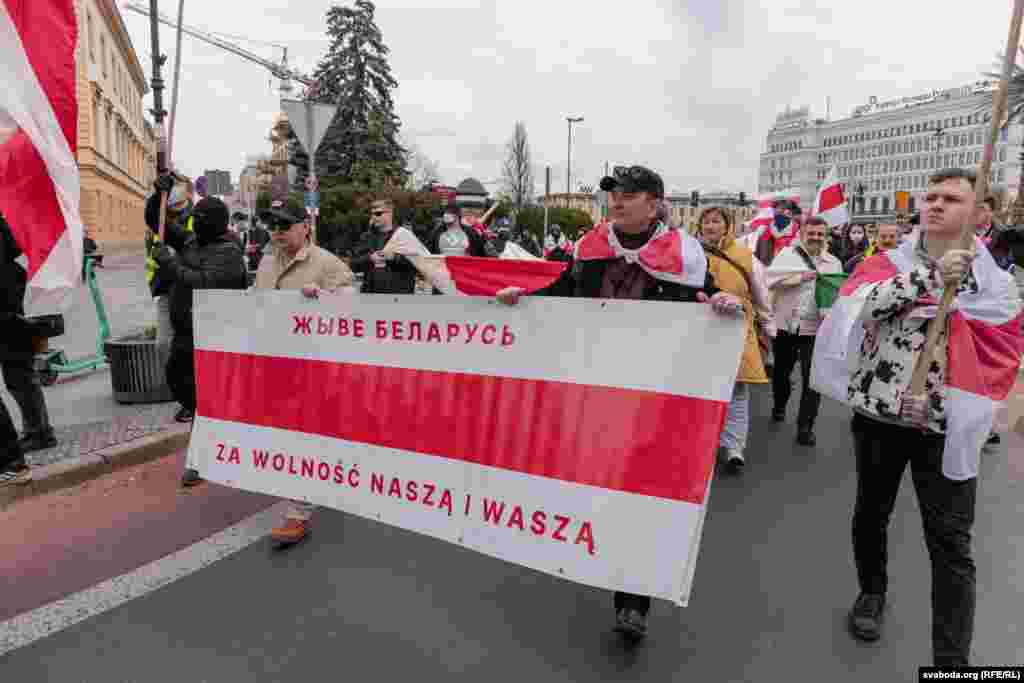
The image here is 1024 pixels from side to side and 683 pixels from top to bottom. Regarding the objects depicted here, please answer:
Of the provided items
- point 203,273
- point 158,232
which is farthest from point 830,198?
point 158,232

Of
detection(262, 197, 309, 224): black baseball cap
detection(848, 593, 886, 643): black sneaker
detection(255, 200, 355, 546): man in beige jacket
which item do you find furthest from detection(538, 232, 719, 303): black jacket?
detection(262, 197, 309, 224): black baseball cap

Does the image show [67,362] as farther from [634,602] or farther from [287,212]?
→ [634,602]

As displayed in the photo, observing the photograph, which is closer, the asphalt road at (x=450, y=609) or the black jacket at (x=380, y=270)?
the asphalt road at (x=450, y=609)

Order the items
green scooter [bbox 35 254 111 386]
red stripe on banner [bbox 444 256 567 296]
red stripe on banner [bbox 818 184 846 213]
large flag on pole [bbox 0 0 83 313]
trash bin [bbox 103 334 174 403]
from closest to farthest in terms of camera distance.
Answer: large flag on pole [bbox 0 0 83 313], red stripe on banner [bbox 444 256 567 296], trash bin [bbox 103 334 174 403], green scooter [bbox 35 254 111 386], red stripe on banner [bbox 818 184 846 213]

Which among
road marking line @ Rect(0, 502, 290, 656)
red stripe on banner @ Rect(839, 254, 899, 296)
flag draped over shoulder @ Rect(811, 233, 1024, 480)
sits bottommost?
road marking line @ Rect(0, 502, 290, 656)

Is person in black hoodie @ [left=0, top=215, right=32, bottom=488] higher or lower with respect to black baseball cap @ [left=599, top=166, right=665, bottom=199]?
lower

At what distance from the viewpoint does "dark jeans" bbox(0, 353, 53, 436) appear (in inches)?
201

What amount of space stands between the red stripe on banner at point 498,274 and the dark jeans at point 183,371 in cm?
206

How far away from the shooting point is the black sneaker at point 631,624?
296cm

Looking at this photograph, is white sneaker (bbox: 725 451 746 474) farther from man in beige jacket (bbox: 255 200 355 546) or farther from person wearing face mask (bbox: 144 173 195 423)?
person wearing face mask (bbox: 144 173 195 423)

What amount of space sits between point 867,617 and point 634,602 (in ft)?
3.45

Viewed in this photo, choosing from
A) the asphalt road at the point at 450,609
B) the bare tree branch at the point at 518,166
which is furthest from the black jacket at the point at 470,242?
the bare tree branch at the point at 518,166

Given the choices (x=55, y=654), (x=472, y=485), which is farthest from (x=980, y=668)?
(x=55, y=654)

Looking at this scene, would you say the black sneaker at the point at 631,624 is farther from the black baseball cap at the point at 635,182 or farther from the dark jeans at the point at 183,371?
the dark jeans at the point at 183,371
